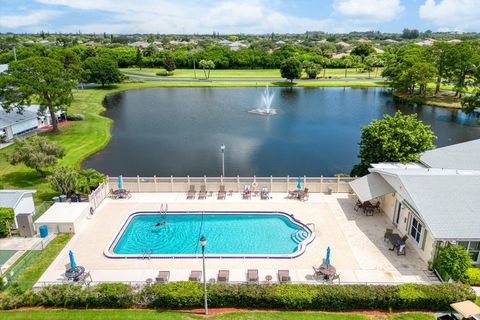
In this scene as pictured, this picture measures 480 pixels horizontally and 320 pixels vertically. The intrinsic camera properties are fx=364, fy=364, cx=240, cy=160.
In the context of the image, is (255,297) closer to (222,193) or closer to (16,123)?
(222,193)

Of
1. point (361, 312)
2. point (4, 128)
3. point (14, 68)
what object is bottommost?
point (361, 312)

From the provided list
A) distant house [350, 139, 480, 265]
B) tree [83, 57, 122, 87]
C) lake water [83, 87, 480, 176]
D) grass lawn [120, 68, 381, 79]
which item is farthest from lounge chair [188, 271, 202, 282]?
grass lawn [120, 68, 381, 79]

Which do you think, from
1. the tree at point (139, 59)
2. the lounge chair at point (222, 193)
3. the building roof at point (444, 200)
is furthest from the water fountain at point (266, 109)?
the tree at point (139, 59)

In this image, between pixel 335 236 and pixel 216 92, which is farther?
pixel 216 92

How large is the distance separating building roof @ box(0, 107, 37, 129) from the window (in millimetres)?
45820

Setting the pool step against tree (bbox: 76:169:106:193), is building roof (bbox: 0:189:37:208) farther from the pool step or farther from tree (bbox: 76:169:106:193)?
the pool step

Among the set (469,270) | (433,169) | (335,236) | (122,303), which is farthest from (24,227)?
(433,169)

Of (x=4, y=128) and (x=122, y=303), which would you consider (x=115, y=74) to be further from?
(x=122, y=303)

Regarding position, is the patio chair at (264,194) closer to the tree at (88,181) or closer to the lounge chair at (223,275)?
the lounge chair at (223,275)

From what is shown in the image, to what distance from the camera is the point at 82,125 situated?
54.2 m

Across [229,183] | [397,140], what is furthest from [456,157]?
[229,183]

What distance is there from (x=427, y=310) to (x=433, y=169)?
13.0 m

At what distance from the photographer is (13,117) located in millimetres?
47750

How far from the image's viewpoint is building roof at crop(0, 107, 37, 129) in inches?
1795
